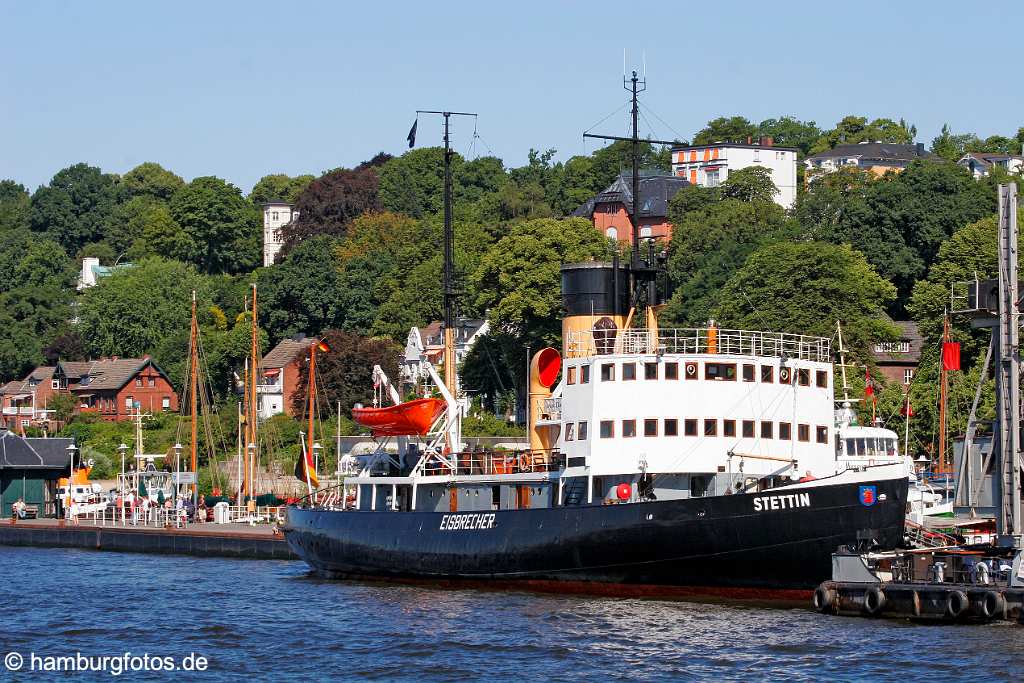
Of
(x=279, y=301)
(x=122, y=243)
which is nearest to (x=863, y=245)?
(x=279, y=301)

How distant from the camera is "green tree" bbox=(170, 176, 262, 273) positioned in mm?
176875

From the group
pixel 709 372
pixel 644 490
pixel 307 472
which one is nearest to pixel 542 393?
pixel 709 372

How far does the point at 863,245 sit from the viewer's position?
382 ft

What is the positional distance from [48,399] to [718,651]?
10289 centimetres

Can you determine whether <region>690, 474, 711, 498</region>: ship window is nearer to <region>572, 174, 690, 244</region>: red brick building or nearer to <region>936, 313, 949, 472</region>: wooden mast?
<region>936, 313, 949, 472</region>: wooden mast

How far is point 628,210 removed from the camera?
144 meters

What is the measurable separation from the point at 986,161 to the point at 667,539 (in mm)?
131454

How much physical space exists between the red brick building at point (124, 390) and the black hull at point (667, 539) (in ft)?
265

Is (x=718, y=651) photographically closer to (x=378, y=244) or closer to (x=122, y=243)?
(x=378, y=244)

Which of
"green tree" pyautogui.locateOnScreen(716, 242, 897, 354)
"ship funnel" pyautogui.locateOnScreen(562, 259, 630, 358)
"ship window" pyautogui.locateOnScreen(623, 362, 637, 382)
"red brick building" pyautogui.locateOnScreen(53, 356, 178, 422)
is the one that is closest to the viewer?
"ship window" pyautogui.locateOnScreen(623, 362, 637, 382)

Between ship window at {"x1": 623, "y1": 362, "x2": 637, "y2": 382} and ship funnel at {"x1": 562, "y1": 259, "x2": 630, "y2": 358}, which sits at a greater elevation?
ship funnel at {"x1": 562, "y1": 259, "x2": 630, "y2": 358}

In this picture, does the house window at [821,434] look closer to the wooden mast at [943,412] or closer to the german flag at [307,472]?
the german flag at [307,472]

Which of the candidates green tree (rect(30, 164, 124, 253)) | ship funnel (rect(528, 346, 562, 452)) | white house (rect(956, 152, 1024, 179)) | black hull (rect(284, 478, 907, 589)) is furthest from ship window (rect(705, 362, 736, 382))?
green tree (rect(30, 164, 124, 253))

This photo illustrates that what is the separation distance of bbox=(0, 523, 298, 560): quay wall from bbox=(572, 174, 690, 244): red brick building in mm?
70705
